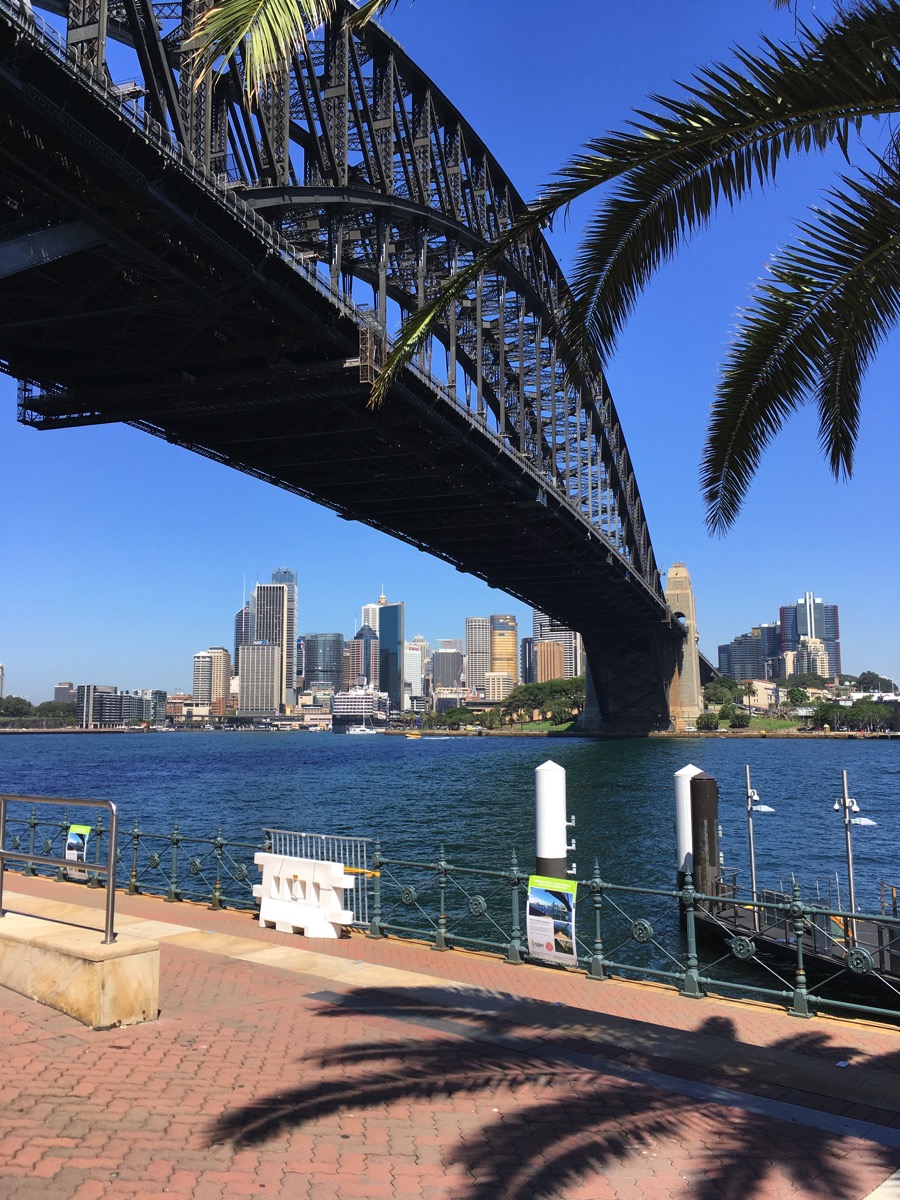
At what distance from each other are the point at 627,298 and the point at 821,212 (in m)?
1.71

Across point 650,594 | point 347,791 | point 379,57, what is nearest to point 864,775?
point 650,594

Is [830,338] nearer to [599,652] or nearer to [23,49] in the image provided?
[23,49]

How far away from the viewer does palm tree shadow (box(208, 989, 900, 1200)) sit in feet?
18.8

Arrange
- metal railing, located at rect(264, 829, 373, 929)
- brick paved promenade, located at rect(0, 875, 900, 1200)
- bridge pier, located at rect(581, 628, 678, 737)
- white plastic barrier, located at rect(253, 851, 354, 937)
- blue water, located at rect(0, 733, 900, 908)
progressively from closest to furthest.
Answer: brick paved promenade, located at rect(0, 875, 900, 1200), white plastic barrier, located at rect(253, 851, 354, 937), metal railing, located at rect(264, 829, 373, 929), blue water, located at rect(0, 733, 900, 908), bridge pier, located at rect(581, 628, 678, 737)

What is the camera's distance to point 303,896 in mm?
13867

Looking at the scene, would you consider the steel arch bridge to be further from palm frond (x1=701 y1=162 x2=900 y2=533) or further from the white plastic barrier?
the white plastic barrier

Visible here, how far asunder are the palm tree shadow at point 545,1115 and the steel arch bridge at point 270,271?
591 cm

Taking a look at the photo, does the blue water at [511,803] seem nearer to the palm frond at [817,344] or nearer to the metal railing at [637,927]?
the metal railing at [637,927]

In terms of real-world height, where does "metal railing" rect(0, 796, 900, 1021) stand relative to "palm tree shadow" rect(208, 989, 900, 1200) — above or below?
below

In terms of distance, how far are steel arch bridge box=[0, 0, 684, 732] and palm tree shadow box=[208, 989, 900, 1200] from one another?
5914 mm

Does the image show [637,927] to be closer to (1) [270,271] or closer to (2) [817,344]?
(2) [817,344]

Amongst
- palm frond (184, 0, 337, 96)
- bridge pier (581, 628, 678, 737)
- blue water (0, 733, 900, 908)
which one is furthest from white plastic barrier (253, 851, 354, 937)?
bridge pier (581, 628, 678, 737)

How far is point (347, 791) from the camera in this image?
62.2 metres

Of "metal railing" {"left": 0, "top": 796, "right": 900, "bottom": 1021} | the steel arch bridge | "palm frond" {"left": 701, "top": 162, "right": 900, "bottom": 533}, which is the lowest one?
"metal railing" {"left": 0, "top": 796, "right": 900, "bottom": 1021}
